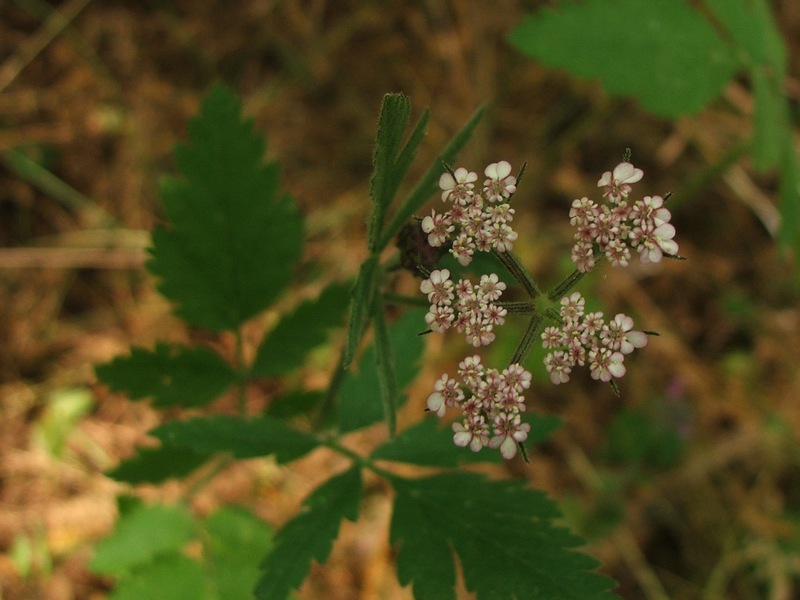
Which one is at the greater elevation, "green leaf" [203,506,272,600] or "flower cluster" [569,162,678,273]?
"flower cluster" [569,162,678,273]

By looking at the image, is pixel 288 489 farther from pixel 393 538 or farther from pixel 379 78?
pixel 379 78

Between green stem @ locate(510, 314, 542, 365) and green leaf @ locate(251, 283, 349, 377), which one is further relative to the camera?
green leaf @ locate(251, 283, 349, 377)

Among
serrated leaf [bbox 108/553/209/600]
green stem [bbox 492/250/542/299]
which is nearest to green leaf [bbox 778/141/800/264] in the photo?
green stem [bbox 492/250/542/299]

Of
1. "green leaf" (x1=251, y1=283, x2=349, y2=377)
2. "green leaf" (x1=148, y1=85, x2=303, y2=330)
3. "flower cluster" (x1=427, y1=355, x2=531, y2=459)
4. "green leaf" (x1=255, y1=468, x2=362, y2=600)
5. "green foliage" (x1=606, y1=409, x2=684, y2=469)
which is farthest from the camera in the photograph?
"green foliage" (x1=606, y1=409, x2=684, y2=469)

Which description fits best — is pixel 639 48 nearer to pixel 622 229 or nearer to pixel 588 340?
pixel 622 229

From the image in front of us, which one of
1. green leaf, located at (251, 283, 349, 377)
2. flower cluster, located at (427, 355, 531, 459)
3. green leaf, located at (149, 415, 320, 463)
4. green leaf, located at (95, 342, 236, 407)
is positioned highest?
green leaf, located at (251, 283, 349, 377)

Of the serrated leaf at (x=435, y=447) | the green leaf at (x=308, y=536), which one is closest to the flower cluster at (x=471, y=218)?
the serrated leaf at (x=435, y=447)

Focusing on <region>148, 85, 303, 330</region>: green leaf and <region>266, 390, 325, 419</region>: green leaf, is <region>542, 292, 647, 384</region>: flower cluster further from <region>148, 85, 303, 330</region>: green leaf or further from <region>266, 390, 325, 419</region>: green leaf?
<region>266, 390, 325, 419</region>: green leaf
